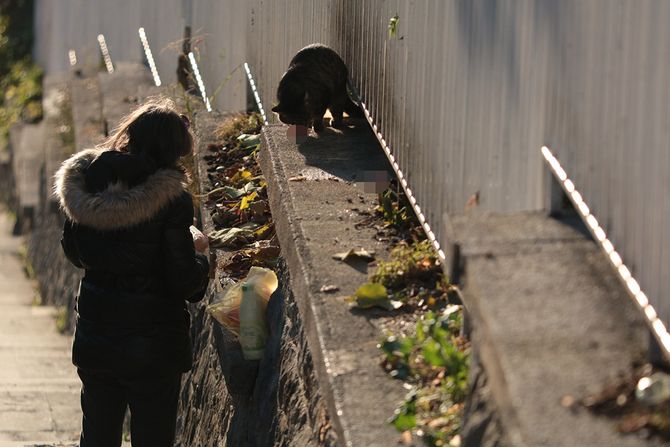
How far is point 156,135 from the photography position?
15.9ft

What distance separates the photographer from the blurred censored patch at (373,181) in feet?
19.2

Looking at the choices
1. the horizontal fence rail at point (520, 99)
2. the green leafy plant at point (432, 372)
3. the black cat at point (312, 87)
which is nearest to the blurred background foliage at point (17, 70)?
the black cat at point (312, 87)

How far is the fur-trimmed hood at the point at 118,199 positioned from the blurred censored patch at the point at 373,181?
1242 mm

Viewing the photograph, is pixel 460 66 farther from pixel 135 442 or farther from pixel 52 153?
pixel 52 153

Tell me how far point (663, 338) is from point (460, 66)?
5.99 feet

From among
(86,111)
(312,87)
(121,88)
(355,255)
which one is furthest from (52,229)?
(355,255)

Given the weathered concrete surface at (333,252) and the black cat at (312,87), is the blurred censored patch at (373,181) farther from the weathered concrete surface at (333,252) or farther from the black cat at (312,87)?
the black cat at (312,87)

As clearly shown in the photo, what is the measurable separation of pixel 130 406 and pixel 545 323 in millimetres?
2525

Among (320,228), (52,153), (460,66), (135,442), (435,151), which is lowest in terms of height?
(52,153)

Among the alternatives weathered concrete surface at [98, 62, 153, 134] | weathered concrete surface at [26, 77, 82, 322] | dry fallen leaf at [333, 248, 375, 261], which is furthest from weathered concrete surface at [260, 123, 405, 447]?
weathered concrete surface at [26, 77, 82, 322]

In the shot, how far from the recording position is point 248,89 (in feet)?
28.1

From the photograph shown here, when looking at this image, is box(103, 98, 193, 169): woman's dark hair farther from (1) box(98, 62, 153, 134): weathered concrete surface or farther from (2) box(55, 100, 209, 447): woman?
(1) box(98, 62, 153, 134): weathered concrete surface

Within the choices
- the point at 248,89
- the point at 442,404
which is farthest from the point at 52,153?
the point at 442,404

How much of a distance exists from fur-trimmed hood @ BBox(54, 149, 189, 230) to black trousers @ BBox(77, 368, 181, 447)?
0.62 m
